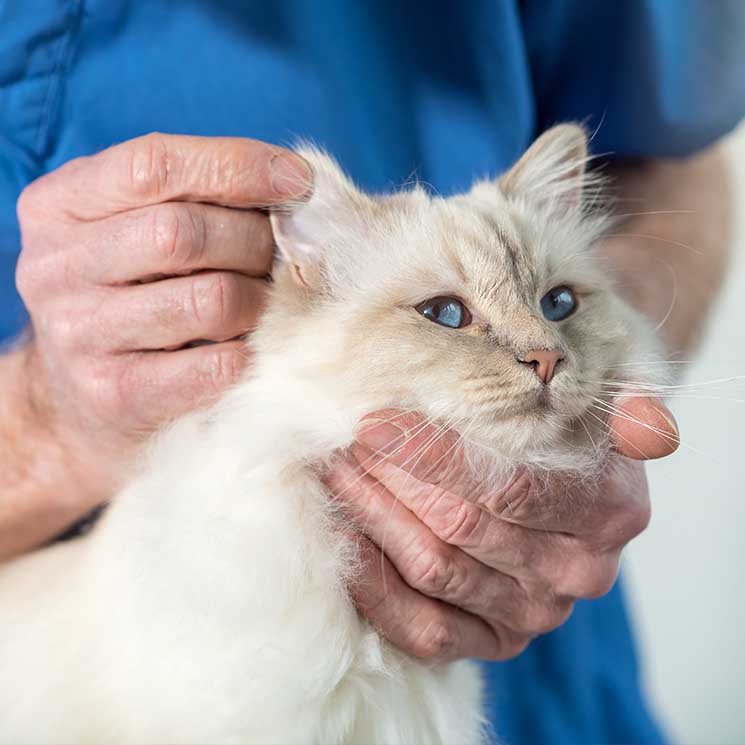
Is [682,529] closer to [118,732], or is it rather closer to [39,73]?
[118,732]

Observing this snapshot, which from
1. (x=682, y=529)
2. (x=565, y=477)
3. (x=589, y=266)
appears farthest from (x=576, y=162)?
(x=682, y=529)

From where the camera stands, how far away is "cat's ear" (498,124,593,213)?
1.14 meters

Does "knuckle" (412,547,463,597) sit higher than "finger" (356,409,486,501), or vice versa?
"finger" (356,409,486,501)

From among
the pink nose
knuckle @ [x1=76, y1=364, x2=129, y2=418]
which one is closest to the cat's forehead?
the pink nose

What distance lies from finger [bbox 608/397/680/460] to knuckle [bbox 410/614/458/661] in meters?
0.33

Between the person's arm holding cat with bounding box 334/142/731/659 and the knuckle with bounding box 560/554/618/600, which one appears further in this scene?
the knuckle with bounding box 560/554/618/600

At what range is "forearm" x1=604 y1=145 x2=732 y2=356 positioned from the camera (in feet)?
4.81

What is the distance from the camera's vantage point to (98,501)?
1.20 meters

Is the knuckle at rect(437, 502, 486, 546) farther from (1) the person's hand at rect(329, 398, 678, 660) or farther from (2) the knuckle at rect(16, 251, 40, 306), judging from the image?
(2) the knuckle at rect(16, 251, 40, 306)

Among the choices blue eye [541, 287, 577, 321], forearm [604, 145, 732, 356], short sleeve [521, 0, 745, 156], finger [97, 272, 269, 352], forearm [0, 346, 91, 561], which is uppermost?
short sleeve [521, 0, 745, 156]

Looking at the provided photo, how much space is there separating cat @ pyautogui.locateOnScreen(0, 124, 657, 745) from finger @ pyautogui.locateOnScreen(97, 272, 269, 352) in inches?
1.3

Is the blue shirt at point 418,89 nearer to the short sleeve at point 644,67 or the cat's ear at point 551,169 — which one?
the short sleeve at point 644,67

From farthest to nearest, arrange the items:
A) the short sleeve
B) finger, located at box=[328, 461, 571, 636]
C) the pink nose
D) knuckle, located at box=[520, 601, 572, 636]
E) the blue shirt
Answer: the short sleeve
the blue shirt
knuckle, located at box=[520, 601, 572, 636]
finger, located at box=[328, 461, 571, 636]
the pink nose

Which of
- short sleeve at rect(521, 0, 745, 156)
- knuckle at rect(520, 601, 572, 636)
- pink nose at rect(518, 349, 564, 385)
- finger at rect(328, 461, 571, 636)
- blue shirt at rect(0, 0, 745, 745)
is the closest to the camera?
pink nose at rect(518, 349, 564, 385)
